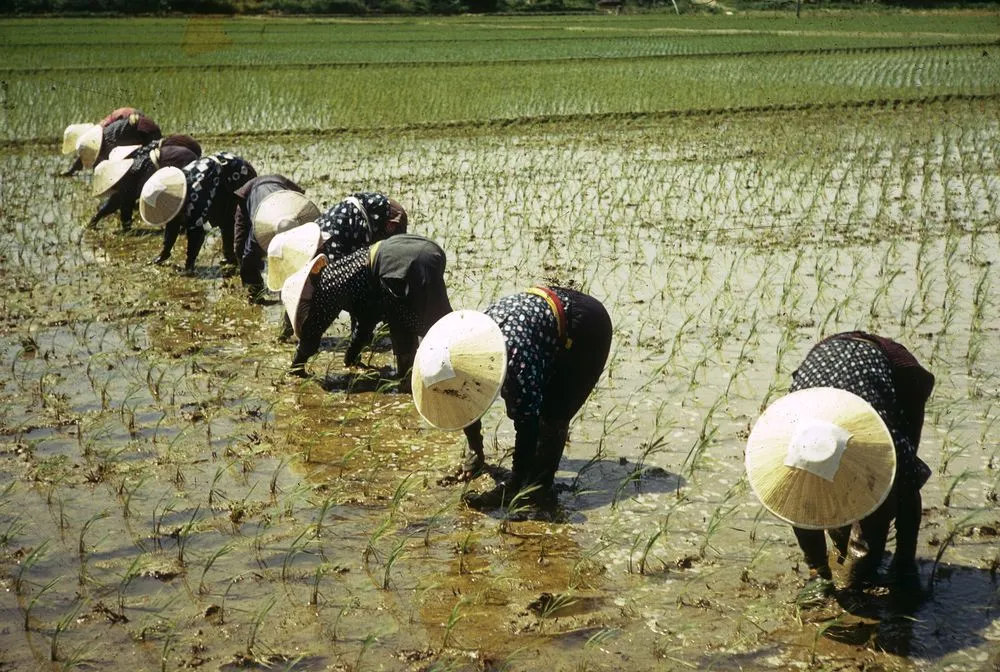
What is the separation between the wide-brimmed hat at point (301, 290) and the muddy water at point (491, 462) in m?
0.50

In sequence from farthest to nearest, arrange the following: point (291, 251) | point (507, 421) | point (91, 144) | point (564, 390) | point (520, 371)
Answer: point (91, 144) < point (291, 251) < point (507, 421) < point (564, 390) < point (520, 371)

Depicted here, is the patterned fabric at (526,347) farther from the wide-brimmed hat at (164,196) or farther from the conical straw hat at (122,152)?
the conical straw hat at (122,152)

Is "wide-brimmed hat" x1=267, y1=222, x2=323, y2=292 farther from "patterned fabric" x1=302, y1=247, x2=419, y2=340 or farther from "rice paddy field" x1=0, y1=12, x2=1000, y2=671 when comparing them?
"rice paddy field" x1=0, y1=12, x2=1000, y2=671

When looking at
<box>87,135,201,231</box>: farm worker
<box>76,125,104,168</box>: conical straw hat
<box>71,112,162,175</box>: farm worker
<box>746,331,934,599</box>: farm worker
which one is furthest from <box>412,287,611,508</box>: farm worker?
<box>76,125,104,168</box>: conical straw hat

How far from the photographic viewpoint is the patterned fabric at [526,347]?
3.88 metres

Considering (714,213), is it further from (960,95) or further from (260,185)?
(960,95)

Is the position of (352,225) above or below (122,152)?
below

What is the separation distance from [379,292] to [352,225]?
1.94 feet

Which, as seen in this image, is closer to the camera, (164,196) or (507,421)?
(507,421)

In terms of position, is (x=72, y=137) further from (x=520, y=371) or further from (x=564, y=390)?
(x=520, y=371)

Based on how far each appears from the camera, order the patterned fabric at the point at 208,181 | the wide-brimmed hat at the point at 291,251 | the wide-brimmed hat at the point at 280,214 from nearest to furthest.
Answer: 1. the wide-brimmed hat at the point at 291,251
2. the wide-brimmed hat at the point at 280,214
3. the patterned fabric at the point at 208,181

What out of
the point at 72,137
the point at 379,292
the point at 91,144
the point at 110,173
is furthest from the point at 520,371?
the point at 72,137

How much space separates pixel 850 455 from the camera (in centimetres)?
307

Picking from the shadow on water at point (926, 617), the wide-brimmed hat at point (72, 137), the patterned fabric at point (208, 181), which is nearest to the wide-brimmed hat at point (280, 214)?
the patterned fabric at point (208, 181)
